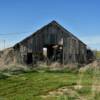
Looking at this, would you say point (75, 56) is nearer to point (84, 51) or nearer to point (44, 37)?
point (84, 51)

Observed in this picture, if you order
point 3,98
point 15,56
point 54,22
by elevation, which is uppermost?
point 54,22

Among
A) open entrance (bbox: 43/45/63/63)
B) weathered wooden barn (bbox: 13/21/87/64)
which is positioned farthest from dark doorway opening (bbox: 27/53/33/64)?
open entrance (bbox: 43/45/63/63)

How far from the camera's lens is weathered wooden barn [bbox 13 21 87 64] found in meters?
36.7

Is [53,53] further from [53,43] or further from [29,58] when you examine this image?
[29,58]

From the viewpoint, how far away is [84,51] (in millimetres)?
37062

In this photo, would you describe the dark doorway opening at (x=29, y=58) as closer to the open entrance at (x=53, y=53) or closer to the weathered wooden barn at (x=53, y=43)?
the weathered wooden barn at (x=53, y=43)

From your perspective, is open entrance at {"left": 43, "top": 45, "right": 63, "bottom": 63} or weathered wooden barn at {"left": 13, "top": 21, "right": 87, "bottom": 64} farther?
weathered wooden barn at {"left": 13, "top": 21, "right": 87, "bottom": 64}

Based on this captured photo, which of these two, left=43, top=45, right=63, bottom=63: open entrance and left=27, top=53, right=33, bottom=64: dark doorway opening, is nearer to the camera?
left=43, top=45, right=63, bottom=63: open entrance

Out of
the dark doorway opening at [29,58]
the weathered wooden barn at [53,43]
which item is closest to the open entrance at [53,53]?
the weathered wooden barn at [53,43]

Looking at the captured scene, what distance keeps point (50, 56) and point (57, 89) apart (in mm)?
22237

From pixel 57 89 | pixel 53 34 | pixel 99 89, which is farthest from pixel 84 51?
pixel 99 89

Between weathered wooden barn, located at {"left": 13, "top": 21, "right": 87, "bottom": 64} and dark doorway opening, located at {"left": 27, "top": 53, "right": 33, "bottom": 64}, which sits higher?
weathered wooden barn, located at {"left": 13, "top": 21, "right": 87, "bottom": 64}

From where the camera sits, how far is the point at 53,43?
37438 millimetres

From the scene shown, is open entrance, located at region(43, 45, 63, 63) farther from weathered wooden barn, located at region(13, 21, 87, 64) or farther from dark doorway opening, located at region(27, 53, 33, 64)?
dark doorway opening, located at region(27, 53, 33, 64)
